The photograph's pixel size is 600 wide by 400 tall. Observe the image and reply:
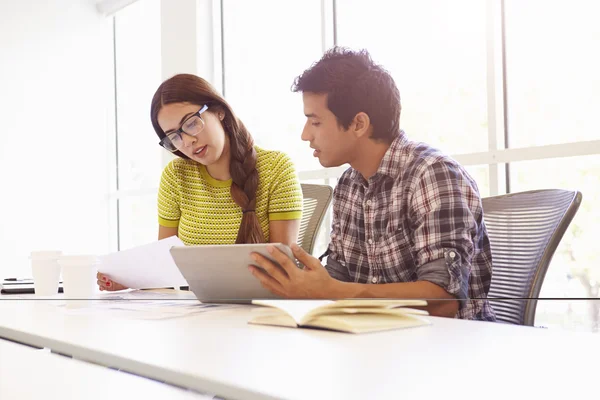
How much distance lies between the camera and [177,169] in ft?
7.57

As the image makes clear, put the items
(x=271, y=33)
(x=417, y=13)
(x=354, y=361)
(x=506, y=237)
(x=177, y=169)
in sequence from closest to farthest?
(x=354, y=361)
(x=506, y=237)
(x=177, y=169)
(x=417, y=13)
(x=271, y=33)

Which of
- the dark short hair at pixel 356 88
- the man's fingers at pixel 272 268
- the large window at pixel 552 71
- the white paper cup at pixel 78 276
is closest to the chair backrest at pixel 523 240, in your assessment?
the dark short hair at pixel 356 88

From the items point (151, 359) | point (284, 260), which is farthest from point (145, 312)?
point (151, 359)

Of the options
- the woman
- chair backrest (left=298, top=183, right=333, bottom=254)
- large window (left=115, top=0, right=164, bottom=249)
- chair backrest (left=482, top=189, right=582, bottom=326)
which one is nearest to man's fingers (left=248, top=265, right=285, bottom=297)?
chair backrest (left=482, top=189, right=582, bottom=326)

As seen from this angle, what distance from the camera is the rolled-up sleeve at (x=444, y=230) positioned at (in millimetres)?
1374

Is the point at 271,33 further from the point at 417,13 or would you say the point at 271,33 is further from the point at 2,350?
the point at 2,350

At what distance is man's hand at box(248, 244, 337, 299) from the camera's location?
3.92ft

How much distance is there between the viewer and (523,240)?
4.84 ft

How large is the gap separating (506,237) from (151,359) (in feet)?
3.51

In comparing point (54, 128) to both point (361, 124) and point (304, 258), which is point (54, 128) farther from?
point (304, 258)

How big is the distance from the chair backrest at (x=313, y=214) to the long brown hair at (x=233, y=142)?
0.78ft

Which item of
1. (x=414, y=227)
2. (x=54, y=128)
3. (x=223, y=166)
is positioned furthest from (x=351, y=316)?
(x=54, y=128)

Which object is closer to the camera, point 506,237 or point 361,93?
point 506,237

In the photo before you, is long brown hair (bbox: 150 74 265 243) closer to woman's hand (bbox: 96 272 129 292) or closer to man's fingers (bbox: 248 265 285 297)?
woman's hand (bbox: 96 272 129 292)
